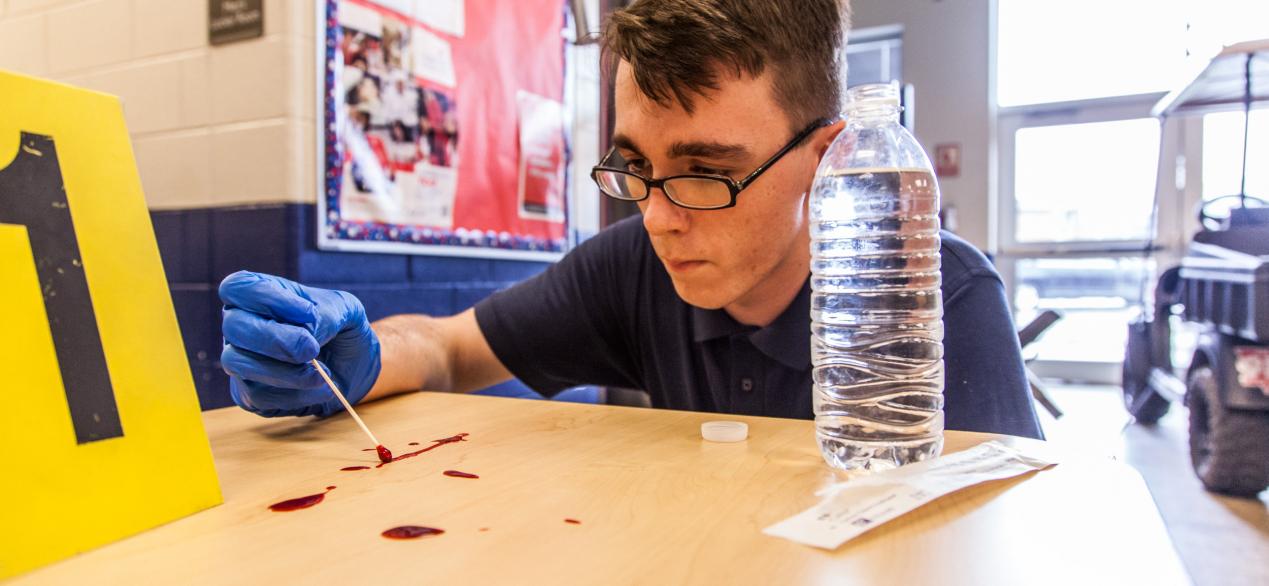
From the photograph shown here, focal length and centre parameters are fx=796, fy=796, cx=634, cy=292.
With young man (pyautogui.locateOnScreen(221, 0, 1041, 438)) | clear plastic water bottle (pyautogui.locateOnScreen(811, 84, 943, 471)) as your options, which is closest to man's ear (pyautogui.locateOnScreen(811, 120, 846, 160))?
young man (pyautogui.locateOnScreen(221, 0, 1041, 438))

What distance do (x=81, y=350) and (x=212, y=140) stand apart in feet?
3.71

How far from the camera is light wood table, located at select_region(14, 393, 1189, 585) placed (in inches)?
17.4

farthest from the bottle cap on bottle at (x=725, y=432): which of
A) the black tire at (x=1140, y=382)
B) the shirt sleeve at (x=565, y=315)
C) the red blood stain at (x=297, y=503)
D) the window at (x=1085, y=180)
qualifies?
the window at (x=1085, y=180)

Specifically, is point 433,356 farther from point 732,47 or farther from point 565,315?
point 732,47

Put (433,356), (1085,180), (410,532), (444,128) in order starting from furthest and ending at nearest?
(1085,180) → (444,128) → (433,356) → (410,532)

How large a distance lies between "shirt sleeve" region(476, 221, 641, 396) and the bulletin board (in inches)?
14.8

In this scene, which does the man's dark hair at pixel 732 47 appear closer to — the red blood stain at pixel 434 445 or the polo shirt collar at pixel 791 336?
the polo shirt collar at pixel 791 336

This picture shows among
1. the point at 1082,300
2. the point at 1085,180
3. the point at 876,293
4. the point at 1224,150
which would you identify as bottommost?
the point at 1082,300

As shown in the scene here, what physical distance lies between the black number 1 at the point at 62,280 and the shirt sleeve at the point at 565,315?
853mm

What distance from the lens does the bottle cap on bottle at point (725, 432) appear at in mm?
763

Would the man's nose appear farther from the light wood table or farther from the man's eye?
the light wood table

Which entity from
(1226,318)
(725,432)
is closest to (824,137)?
(725,432)

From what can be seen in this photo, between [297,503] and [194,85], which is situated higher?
[194,85]

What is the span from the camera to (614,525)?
52 centimetres
